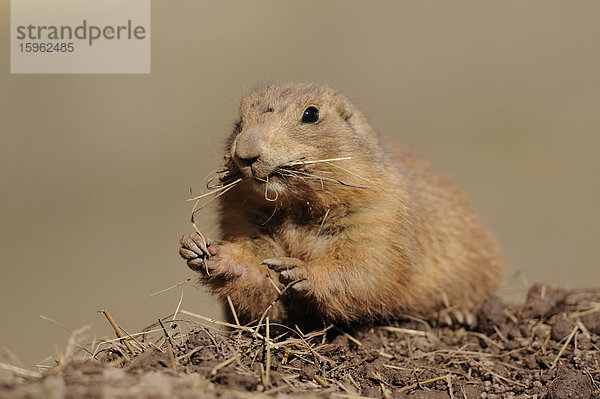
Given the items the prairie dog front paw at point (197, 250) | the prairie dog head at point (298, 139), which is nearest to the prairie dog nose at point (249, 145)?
the prairie dog head at point (298, 139)

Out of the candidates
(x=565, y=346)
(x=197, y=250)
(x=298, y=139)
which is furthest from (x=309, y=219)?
(x=565, y=346)

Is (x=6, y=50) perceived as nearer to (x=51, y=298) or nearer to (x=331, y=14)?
(x=51, y=298)

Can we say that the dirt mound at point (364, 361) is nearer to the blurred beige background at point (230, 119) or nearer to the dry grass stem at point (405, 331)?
the dry grass stem at point (405, 331)

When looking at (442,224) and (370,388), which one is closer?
(370,388)

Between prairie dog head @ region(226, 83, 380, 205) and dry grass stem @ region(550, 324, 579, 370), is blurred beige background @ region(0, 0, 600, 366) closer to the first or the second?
dry grass stem @ region(550, 324, 579, 370)

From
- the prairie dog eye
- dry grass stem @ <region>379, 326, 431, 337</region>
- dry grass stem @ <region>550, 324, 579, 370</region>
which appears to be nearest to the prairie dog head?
the prairie dog eye

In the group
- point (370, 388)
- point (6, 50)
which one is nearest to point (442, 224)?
point (370, 388)
